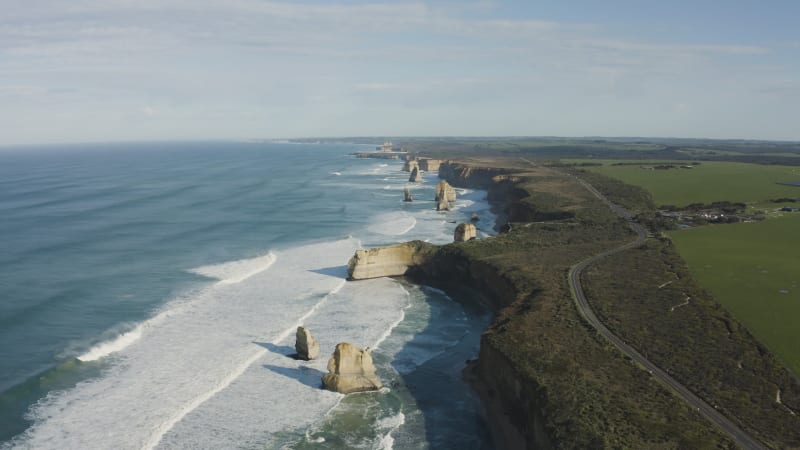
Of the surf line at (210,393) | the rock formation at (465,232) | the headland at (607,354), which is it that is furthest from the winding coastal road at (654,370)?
the surf line at (210,393)

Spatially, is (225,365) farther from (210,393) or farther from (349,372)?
(349,372)

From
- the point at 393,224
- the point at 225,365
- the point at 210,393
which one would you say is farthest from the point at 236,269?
the point at 393,224

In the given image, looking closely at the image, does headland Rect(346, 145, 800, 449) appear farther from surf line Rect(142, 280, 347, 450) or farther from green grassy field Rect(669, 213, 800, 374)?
surf line Rect(142, 280, 347, 450)

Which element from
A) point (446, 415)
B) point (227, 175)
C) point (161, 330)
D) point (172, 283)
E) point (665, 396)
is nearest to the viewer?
point (665, 396)

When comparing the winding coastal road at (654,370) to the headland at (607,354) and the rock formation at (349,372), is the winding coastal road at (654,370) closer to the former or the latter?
the headland at (607,354)

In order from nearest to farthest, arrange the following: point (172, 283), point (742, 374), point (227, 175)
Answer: point (742, 374), point (172, 283), point (227, 175)

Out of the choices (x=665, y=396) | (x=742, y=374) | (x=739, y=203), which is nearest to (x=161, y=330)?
(x=665, y=396)

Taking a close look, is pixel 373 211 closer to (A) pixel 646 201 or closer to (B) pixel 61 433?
(A) pixel 646 201
